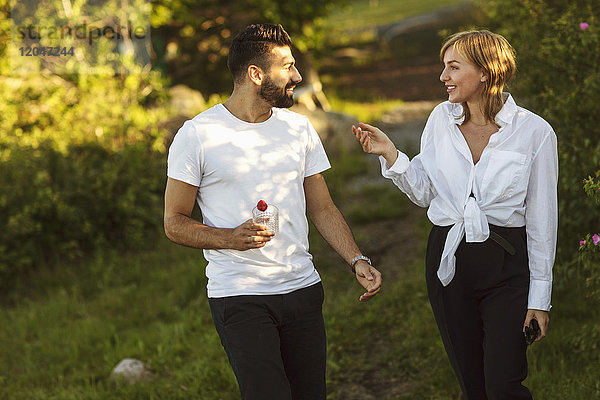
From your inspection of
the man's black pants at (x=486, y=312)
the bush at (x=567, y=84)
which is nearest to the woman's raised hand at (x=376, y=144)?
the man's black pants at (x=486, y=312)

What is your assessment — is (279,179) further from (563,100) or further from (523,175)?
(563,100)

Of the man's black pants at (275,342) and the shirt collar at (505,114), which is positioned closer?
the man's black pants at (275,342)

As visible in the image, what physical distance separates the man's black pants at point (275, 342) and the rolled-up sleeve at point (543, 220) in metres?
0.93

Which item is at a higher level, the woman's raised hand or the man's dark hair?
the man's dark hair

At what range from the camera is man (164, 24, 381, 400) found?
10.1ft

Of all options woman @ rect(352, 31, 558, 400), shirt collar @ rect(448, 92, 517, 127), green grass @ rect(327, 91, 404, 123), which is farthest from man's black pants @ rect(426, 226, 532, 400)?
green grass @ rect(327, 91, 404, 123)

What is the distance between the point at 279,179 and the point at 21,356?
3.68 metres

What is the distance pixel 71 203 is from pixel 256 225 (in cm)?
545

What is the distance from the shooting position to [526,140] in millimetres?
3148

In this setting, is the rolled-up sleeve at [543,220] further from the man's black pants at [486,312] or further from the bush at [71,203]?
the bush at [71,203]

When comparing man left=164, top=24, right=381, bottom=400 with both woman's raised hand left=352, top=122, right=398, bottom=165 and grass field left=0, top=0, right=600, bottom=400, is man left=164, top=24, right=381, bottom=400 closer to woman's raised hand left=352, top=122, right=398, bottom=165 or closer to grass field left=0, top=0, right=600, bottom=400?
woman's raised hand left=352, top=122, right=398, bottom=165

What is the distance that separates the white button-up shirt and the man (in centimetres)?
45

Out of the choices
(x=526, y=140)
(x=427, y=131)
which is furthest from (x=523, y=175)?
(x=427, y=131)

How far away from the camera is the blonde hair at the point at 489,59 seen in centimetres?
319
